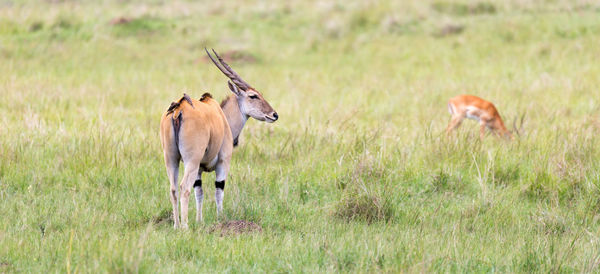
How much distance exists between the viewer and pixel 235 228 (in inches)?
232

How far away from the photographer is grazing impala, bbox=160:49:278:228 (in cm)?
572

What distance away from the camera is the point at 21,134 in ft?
27.9

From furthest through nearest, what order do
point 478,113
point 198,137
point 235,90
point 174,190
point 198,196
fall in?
point 478,113, point 235,90, point 198,196, point 174,190, point 198,137

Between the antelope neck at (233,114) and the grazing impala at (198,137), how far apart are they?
3 cm

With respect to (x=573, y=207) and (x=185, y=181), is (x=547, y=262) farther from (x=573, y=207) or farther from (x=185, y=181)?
(x=185, y=181)

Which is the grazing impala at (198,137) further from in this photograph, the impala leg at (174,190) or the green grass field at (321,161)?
the green grass field at (321,161)

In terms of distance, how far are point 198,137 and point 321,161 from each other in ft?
8.47

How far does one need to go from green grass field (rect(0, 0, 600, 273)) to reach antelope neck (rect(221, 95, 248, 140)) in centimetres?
55

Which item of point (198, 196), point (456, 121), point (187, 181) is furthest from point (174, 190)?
point (456, 121)

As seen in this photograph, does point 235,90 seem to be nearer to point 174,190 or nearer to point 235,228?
point 174,190

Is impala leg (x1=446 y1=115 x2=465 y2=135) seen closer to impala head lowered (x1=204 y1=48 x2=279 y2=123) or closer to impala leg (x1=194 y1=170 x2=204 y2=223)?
impala head lowered (x1=204 y1=48 x2=279 y2=123)

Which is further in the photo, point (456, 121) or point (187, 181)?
point (456, 121)

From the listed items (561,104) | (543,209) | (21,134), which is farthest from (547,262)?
(561,104)

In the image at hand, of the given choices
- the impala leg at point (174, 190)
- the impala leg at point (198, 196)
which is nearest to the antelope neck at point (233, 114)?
the impala leg at point (198, 196)
